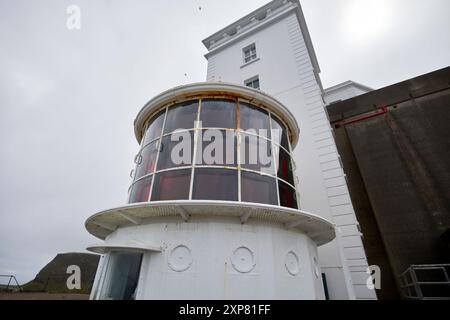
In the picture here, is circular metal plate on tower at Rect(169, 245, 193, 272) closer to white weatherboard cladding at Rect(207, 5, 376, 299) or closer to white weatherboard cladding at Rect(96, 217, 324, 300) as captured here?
white weatherboard cladding at Rect(96, 217, 324, 300)

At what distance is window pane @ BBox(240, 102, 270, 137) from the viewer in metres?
5.55

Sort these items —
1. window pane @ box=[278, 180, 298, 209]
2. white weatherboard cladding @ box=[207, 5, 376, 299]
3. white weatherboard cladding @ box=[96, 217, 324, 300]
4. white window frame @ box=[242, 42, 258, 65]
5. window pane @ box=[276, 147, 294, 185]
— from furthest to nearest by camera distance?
white window frame @ box=[242, 42, 258, 65]
white weatherboard cladding @ box=[207, 5, 376, 299]
window pane @ box=[276, 147, 294, 185]
window pane @ box=[278, 180, 298, 209]
white weatherboard cladding @ box=[96, 217, 324, 300]

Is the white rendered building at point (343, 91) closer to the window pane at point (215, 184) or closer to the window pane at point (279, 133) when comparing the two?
the window pane at point (279, 133)

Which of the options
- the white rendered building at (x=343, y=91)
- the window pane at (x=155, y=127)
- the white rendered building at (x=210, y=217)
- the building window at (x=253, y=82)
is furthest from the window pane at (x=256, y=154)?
the white rendered building at (x=343, y=91)

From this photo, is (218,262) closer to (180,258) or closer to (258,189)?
(180,258)

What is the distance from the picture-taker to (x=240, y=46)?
44.9ft

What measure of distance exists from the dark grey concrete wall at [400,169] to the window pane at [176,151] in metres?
7.41

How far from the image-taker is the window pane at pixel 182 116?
541 centimetres

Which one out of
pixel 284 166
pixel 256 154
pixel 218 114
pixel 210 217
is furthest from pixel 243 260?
pixel 218 114

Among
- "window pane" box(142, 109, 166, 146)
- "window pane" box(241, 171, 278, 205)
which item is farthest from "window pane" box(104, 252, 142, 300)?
"window pane" box(142, 109, 166, 146)

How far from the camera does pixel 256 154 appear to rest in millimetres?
5242

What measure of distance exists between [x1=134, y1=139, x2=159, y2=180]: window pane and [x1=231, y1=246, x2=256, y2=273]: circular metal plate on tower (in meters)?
2.79

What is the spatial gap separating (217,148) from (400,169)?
815 cm

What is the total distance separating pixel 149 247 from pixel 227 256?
1435 mm
